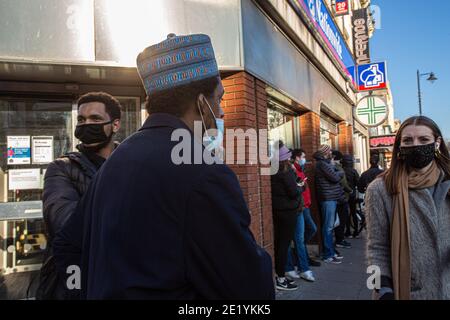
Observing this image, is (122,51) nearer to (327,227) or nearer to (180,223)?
(180,223)

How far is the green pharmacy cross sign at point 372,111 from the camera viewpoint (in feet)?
25.7

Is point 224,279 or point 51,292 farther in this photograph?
point 51,292

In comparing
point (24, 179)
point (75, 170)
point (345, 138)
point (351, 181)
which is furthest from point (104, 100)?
point (345, 138)

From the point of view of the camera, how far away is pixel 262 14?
17.1ft

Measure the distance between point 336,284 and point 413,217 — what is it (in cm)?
330

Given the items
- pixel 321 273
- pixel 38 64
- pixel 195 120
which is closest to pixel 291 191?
pixel 321 273

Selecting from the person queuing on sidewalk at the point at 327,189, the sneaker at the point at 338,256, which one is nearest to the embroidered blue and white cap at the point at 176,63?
the person queuing on sidewalk at the point at 327,189

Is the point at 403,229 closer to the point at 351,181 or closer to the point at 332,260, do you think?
the point at 332,260

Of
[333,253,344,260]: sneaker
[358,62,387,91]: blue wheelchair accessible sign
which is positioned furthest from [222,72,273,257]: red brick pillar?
[358,62,387,91]: blue wheelchair accessible sign

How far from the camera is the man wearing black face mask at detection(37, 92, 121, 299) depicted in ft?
5.65

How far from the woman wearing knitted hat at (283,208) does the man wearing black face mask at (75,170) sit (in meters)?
3.03

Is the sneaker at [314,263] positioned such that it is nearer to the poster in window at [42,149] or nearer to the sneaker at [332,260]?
the sneaker at [332,260]

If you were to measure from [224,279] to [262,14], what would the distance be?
497 centimetres
